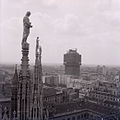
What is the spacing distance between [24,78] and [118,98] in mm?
10111

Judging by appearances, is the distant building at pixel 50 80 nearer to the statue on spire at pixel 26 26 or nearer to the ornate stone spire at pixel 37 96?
the ornate stone spire at pixel 37 96

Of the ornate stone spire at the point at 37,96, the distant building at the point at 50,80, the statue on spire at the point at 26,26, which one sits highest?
the statue on spire at the point at 26,26

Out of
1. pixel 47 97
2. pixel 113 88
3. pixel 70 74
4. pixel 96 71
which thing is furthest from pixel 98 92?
pixel 96 71

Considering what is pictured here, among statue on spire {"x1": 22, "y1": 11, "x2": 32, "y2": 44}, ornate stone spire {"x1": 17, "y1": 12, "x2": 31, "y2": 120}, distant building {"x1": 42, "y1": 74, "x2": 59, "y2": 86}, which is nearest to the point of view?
ornate stone spire {"x1": 17, "y1": 12, "x2": 31, "y2": 120}

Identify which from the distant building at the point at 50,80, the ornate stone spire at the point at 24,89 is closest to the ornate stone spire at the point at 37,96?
the ornate stone spire at the point at 24,89

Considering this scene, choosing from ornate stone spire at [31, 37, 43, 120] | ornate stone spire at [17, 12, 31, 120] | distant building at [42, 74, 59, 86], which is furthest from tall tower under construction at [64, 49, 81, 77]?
ornate stone spire at [17, 12, 31, 120]

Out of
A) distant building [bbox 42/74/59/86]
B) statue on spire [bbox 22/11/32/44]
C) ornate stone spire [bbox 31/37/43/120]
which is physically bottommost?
distant building [bbox 42/74/59/86]

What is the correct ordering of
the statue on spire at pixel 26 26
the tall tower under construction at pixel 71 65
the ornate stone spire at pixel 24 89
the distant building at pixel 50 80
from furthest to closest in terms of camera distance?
the tall tower under construction at pixel 71 65
the distant building at pixel 50 80
the statue on spire at pixel 26 26
the ornate stone spire at pixel 24 89

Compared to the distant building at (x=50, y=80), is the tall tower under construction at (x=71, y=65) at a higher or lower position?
higher

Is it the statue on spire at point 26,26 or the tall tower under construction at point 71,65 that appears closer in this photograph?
the statue on spire at point 26,26

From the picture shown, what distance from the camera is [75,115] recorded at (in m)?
6.70

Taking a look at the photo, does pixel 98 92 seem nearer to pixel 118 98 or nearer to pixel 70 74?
pixel 118 98

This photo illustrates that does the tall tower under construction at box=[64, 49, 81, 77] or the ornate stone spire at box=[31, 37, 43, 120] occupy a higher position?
the tall tower under construction at box=[64, 49, 81, 77]

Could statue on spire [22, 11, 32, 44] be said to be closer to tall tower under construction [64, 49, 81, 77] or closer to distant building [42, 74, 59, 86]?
distant building [42, 74, 59, 86]
